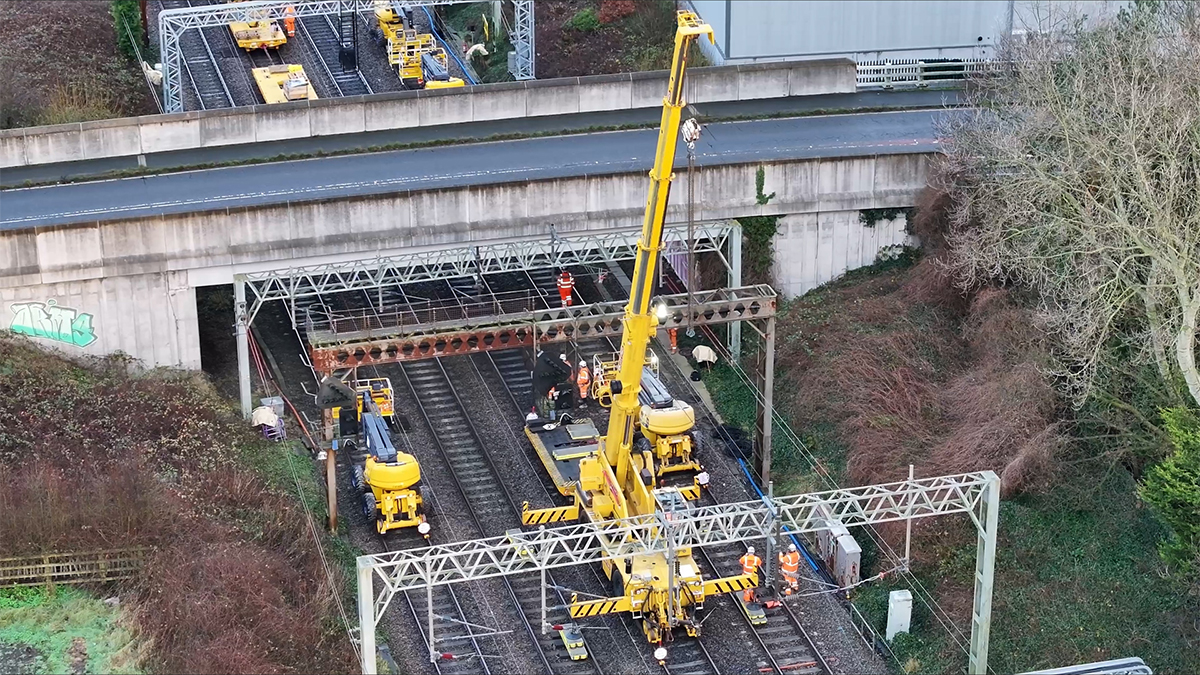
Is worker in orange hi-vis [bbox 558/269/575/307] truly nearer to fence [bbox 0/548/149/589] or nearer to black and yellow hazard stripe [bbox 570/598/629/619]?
black and yellow hazard stripe [bbox 570/598/629/619]

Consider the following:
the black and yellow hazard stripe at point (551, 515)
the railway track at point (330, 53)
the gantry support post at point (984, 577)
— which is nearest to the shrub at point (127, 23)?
the railway track at point (330, 53)

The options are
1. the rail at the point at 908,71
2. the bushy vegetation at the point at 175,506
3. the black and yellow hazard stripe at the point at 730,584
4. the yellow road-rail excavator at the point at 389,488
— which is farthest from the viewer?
the rail at the point at 908,71

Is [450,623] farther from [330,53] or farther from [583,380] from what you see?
[330,53]

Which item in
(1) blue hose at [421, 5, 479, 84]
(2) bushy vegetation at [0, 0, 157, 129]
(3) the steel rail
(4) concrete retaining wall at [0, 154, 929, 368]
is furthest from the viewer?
(1) blue hose at [421, 5, 479, 84]

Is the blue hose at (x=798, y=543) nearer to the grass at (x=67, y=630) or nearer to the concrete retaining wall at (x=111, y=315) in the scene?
the grass at (x=67, y=630)

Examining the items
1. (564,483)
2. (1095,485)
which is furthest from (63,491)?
(1095,485)

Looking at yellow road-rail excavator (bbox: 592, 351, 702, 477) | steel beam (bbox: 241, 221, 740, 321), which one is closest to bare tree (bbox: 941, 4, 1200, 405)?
yellow road-rail excavator (bbox: 592, 351, 702, 477)
